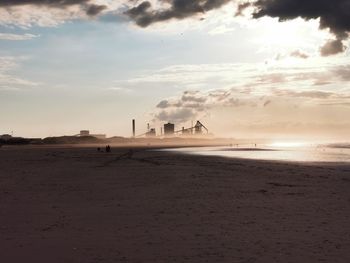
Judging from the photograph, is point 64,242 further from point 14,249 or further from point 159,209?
point 159,209

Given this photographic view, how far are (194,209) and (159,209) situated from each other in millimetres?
1228

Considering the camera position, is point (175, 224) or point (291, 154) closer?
point (175, 224)

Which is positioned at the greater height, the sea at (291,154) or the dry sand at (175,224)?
the dry sand at (175,224)

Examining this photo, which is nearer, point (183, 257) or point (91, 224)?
point (183, 257)

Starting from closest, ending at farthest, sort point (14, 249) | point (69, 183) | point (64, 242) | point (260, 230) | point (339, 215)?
point (14, 249)
point (64, 242)
point (260, 230)
point (339, 215)
point (69, 183)

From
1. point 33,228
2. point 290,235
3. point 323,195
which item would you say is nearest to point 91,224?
point 33,228

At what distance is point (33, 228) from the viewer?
1282cm

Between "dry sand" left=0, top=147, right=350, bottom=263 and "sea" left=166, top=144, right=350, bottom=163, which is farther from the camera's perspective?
"sea" left=166, top=144, right=350, bottom=163

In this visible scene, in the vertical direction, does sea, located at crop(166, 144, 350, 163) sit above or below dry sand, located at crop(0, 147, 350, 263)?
below

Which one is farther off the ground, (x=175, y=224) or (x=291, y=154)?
(x=175, y=224)

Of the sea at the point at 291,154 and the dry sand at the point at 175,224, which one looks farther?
the sea at the point at 291,154

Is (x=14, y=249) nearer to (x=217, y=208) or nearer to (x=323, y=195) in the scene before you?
(x=217, y=208)

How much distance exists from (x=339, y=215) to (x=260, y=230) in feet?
12.1

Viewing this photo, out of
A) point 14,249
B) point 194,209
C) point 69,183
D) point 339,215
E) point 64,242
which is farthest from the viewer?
point 69,183
